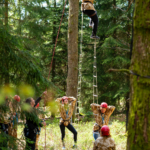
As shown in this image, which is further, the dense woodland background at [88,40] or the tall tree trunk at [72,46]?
the dense woodland background at [88,40]

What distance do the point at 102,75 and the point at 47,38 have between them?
17.3 ft

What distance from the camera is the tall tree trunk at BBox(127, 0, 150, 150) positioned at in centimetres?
226

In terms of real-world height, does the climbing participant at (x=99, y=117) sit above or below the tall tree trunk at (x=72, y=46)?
below

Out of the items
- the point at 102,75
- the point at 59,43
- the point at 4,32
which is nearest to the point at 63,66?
the point at 59,43

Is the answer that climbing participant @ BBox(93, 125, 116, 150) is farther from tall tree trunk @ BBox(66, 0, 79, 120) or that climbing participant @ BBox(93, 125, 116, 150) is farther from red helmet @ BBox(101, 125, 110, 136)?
tall tree trunk @ BBox(66, 0, 79, 120)

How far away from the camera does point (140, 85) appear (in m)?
2.32

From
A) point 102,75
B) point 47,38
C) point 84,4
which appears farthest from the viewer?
point 47,38

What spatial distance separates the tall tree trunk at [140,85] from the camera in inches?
89.0

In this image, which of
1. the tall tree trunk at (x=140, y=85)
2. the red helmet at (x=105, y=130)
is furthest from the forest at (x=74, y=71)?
the red helmet at (x=105, y=130)

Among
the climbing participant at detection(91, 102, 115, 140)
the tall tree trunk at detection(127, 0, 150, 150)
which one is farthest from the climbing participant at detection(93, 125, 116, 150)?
the climbing participant at detection(91, 102, 115, 140)

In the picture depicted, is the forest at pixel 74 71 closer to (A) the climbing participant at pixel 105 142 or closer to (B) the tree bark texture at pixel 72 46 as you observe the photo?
(B) the tree bark texture at pixel 72 46

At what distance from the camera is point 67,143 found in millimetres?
6344

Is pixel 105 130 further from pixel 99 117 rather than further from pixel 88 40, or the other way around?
pixel 88 40

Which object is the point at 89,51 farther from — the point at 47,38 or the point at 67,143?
the point at 67,143
